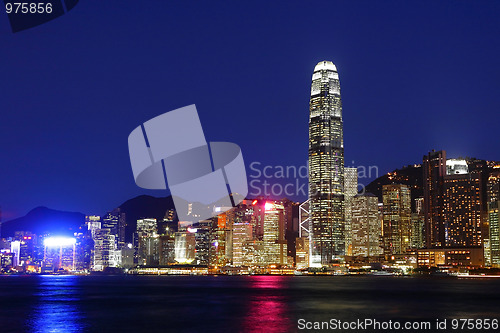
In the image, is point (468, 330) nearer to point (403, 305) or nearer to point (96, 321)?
point (403, 305)

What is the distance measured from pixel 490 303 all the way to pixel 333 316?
101 ft

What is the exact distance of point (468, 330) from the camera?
52281 millimetres

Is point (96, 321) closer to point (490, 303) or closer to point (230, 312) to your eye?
point (230, 312)

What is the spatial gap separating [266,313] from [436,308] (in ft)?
68.7

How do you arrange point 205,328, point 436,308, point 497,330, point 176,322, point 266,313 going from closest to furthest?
point 497,330, point 205,328, point 176,322, point 266,313, point 436,308

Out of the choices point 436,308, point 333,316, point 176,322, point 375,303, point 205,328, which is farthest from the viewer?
point 375,303

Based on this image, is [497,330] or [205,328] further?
[205,328]

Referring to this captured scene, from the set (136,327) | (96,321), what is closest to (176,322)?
(136,327)

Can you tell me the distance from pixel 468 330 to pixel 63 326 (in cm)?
3450

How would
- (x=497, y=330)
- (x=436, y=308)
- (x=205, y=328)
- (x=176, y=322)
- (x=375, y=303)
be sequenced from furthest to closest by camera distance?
(x=375, y=303)
(x=436, y=308)
(x=176, y=322)
(x=205, y=328)
(x=497, y=330)

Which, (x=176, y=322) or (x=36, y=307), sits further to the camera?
(x=36, y=307)

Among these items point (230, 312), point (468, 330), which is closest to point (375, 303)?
point (230, 312)

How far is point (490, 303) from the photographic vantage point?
8488 centimetres

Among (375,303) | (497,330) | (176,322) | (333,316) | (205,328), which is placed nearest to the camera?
(497,330)
